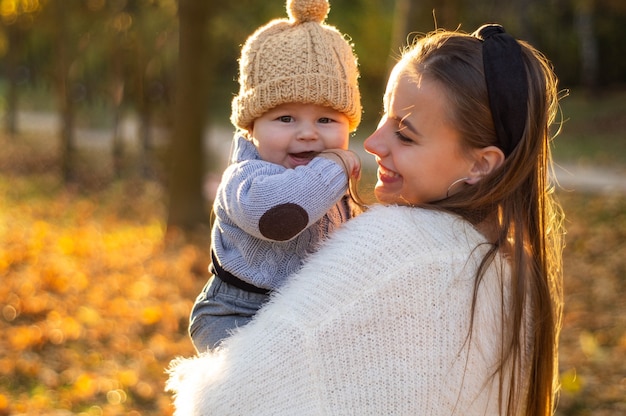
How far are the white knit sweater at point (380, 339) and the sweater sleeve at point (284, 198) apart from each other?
212mm

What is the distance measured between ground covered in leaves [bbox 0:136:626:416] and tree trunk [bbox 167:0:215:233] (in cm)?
52

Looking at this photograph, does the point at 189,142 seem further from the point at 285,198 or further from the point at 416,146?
the point at 416,146

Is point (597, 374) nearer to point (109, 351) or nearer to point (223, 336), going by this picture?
point (109, 351)

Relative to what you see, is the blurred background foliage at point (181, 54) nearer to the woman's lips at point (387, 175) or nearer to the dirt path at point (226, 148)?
the dirt path at point (226, 148)

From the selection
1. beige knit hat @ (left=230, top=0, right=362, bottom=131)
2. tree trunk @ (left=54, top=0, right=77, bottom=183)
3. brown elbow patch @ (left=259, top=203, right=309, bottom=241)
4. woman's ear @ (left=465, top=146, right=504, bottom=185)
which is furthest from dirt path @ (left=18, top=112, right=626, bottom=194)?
tree trunk @ (left=54, top=0, right=77, bottom=183)

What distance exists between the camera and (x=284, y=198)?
231cm

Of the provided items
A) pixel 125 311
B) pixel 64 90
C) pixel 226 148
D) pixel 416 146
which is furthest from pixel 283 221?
pixel 226 148

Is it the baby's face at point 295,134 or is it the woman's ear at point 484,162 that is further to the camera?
the baby's face at point 295,134

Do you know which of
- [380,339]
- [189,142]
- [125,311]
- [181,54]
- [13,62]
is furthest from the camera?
[13,62]

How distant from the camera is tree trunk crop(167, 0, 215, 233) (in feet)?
37.4

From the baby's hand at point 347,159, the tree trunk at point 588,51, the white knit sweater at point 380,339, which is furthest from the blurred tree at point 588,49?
the white knit sweater at point 380,339

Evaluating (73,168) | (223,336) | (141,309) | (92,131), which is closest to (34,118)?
(92,131)

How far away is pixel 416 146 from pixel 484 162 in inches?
7.3

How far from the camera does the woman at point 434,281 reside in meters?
2.06
